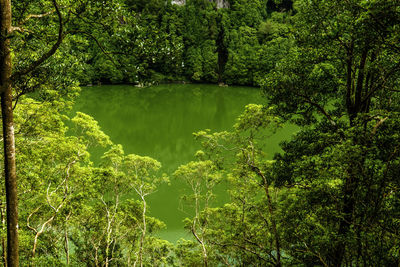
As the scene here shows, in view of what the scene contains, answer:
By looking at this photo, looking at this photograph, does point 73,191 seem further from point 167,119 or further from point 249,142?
point 167,119

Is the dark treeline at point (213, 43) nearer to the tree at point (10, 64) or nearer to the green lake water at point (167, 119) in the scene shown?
the green lake water at point (167, 119)

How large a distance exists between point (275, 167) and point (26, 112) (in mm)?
6492

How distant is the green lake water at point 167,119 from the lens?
1570 cm

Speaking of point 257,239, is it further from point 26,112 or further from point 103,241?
point 26,112

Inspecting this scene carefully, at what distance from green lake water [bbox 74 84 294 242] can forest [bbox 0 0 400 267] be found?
→ 3714 mm

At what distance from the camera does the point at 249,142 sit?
310 inches

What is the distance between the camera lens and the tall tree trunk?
101 inches

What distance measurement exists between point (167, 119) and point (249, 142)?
22.4 m

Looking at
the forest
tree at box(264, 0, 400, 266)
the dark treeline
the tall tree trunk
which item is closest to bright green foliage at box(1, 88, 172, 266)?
the forest

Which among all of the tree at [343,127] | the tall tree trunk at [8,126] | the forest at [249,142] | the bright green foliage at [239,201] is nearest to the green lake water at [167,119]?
the forest at [249,142]

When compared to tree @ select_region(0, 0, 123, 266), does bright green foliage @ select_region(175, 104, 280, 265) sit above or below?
below

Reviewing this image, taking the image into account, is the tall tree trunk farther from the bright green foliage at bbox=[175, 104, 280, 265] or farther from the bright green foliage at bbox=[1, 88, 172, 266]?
the bright green foliage at bbox=[175, 104, 280, 265]

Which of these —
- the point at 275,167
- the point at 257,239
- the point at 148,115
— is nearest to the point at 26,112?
the point at 275,167

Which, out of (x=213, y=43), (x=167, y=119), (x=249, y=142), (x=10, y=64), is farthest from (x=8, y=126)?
(x=213, y=43)
